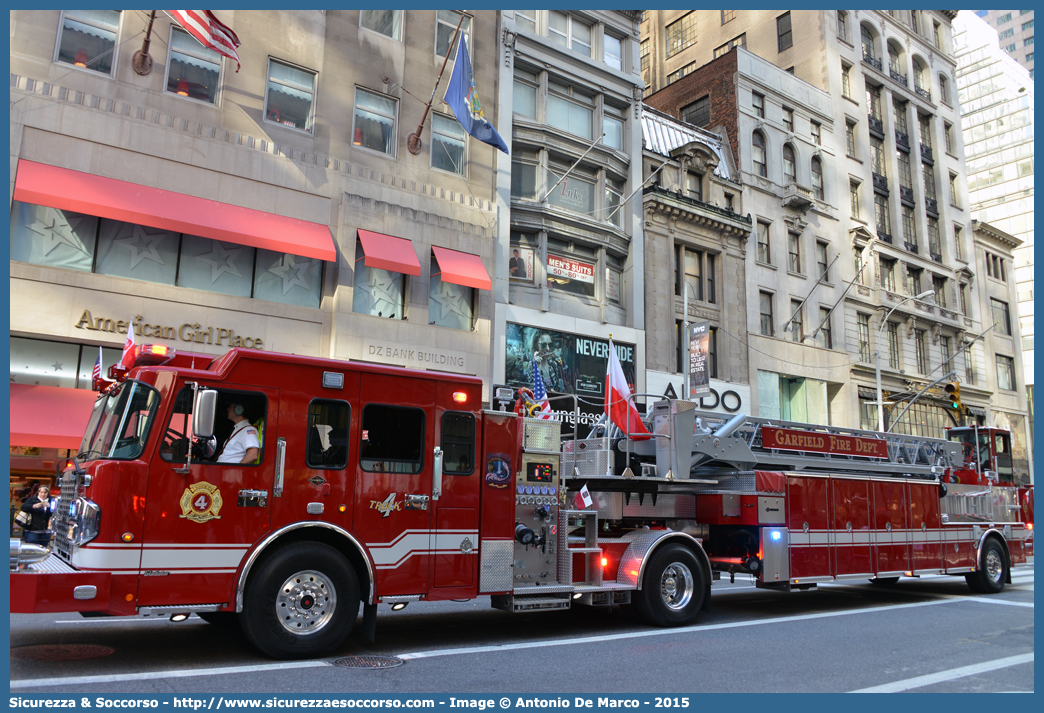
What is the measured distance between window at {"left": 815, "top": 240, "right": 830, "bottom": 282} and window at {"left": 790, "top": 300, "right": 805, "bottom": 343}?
7.79ft

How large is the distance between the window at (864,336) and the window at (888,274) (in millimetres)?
2873

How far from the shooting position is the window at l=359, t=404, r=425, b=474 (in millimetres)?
8445

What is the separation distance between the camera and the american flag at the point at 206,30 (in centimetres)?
1759

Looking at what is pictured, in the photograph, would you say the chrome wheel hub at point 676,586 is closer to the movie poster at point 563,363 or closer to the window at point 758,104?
the movie poster at point 563,363

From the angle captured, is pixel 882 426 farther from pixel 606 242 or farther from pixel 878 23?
pixel 878 23

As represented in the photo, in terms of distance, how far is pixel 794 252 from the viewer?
37.0 metres

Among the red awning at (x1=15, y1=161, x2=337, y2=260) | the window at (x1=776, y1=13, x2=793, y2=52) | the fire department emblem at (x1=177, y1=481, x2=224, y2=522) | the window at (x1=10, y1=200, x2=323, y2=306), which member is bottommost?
the fire department emblem at (x1=177, y1=481, x2=224, y2=522)

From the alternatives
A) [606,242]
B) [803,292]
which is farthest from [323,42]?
[803,292]

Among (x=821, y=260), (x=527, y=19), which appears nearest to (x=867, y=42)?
(x=821, y=260)

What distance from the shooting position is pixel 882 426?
3609cm

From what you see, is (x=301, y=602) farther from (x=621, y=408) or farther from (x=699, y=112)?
(x=699, y=112)

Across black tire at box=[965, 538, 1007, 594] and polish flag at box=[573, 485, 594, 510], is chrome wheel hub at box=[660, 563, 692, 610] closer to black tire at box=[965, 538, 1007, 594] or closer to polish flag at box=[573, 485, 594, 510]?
polish flag at box=[573, 485, 594, 510]

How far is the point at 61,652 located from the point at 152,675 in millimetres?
1638

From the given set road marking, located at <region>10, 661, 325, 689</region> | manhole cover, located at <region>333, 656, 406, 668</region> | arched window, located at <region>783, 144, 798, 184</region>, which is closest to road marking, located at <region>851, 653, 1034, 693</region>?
manhole cover, located at <region>333, 656, 406, 668</region>
